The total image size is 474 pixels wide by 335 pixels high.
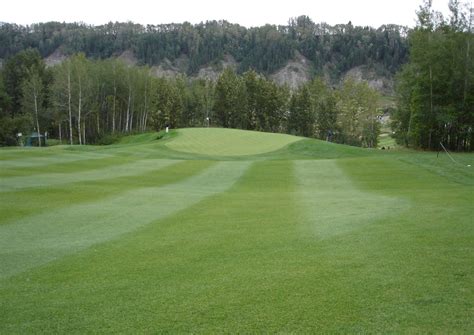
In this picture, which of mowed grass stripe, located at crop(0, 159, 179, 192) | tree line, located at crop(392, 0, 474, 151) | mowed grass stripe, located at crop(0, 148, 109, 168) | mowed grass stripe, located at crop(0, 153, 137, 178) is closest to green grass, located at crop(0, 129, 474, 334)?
mowed grass stripe, located at crop(0, 159, 179, 192)

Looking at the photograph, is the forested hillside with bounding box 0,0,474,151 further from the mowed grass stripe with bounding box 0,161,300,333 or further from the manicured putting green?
the mowed grass stripe with bounding box 0,161,300,333

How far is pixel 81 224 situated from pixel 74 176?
412 inches

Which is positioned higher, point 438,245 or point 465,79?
point 465,79

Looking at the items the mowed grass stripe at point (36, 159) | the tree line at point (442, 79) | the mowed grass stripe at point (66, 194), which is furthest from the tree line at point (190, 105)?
the mowed grass stripe at point (66, 194)

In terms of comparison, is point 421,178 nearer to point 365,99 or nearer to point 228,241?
point 228,241

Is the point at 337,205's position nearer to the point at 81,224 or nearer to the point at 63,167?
the point at 81,224

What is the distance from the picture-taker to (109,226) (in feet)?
33.7

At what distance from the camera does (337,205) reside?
1299 centimetres

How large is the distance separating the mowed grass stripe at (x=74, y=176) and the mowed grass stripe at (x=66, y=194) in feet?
2.04

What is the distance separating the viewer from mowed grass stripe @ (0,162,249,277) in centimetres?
764

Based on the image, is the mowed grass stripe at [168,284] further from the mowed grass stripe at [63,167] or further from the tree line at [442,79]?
the tree line at [442,79]

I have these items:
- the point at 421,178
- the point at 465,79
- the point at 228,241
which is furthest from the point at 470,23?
the point at 228,241

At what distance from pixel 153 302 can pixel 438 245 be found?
4.95 meters

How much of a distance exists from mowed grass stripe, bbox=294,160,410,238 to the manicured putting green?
20.7 m
